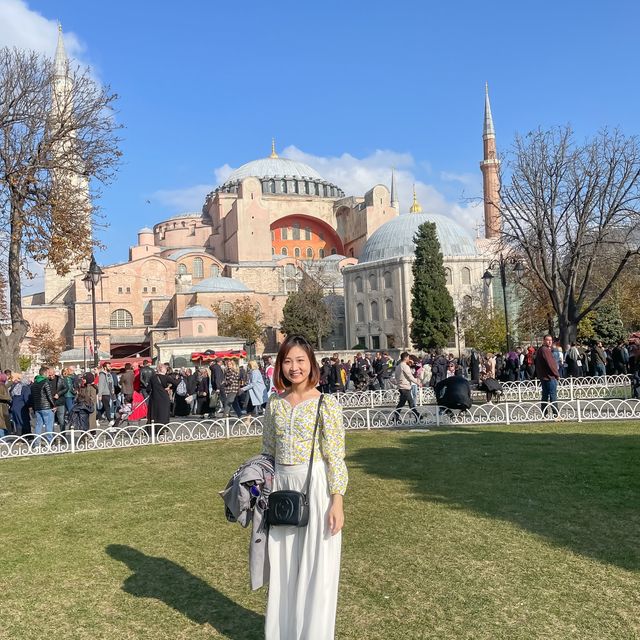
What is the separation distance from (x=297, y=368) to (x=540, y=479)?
4.55 m

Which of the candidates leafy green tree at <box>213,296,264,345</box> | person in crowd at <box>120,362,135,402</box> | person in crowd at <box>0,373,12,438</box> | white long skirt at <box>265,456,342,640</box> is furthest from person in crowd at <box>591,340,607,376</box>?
leafy green tree at <box>213,296,264,345</box>

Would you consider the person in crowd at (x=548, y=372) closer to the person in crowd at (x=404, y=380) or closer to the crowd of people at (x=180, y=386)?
the crowd of people at (x=180, y=386)

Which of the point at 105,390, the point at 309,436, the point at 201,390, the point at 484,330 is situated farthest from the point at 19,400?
the point at 484,330

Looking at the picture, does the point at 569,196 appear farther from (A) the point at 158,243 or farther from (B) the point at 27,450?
(A) the point at 158,243

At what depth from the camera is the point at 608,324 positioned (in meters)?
36.5

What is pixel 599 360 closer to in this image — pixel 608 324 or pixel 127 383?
pixel 127 383

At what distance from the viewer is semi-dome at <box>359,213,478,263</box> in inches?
2053

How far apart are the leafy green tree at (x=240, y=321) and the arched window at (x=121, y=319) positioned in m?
8.14

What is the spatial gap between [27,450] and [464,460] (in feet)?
22.4

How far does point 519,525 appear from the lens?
17.6ft

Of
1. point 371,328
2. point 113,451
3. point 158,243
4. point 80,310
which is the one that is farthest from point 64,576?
point 158,243

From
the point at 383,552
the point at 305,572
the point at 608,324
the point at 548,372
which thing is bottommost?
the point at 383,552

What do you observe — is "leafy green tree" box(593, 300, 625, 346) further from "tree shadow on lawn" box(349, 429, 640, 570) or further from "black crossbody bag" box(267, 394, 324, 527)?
"black crossbody bag" box(267, 394, 324, 527)

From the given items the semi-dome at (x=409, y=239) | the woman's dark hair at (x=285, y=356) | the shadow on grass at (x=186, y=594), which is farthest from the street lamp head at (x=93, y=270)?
the semi-dome at (x=409, y=239)
